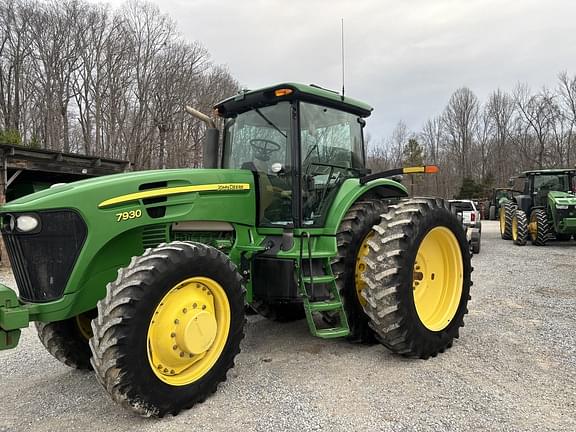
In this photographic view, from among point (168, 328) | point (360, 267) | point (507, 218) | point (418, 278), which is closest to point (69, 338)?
point (168, 328)

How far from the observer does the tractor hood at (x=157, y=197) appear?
284cm

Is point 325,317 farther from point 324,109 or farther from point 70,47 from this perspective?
point 70,47

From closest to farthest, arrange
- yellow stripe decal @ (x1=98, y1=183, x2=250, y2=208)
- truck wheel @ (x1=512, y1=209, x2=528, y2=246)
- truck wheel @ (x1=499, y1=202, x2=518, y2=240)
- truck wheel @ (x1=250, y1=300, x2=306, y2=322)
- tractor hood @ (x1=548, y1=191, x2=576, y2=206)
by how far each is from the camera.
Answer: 1. yellow stripe decal @ (x1=98, y1=183, x2=250, y2=208)
2. truck wheel @ (x1=250, y1=300, x2=306, y2=322)
3. tractor hood @ (x1=548, y1=191, x2=576, y2=206)
4. truck wheel @ (x1=512, y1=209, x2=528, y2=246)
5. truck wheel @ (x1=499, y1=202, x2=518, y2=240)

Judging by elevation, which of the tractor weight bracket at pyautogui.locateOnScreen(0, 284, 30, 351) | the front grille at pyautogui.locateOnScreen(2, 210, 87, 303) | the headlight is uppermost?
the headlight

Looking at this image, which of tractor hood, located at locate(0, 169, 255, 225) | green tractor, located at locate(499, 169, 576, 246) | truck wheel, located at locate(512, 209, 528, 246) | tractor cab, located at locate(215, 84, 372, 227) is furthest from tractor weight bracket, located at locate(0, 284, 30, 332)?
truck wheel, located at locate(512, 209, 528, 246)

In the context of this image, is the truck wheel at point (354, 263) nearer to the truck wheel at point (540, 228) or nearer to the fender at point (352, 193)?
the fender at point (352, 193)

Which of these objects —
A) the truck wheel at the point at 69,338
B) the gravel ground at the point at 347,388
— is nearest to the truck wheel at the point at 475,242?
the gravel ground at the point at 347,388

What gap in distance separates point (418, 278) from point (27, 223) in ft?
10.6

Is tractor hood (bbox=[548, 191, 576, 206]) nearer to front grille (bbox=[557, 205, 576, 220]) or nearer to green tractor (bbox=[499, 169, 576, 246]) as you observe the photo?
green tractor (bbox=[499, 169, 576, 246])

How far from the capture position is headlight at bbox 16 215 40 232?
275cm

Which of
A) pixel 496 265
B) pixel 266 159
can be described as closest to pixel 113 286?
pixel 266 159

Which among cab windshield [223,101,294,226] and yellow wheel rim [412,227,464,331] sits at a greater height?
cab windshield [223,101,294,226]

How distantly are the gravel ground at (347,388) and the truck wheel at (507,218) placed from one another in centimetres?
1108

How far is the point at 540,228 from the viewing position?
13102 mm
